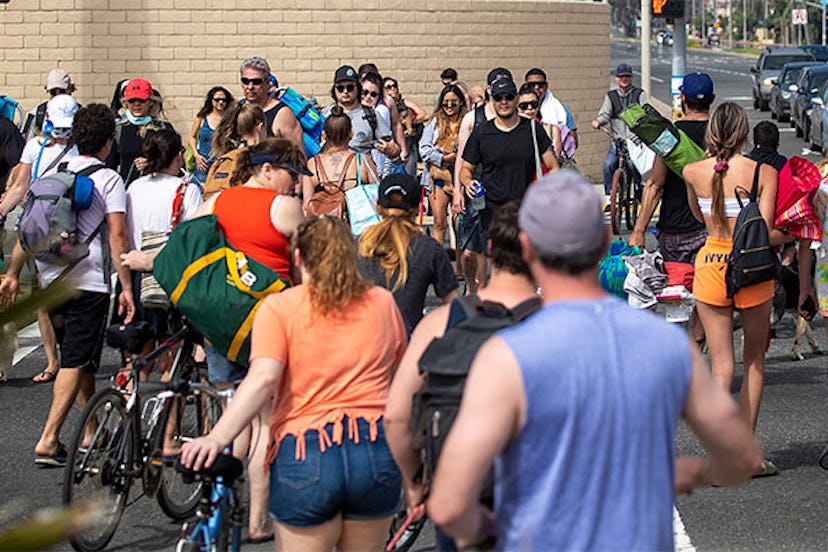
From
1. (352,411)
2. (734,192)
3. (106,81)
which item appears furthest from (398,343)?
(106,81)

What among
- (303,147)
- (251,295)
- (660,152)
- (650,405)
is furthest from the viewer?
(303,147)

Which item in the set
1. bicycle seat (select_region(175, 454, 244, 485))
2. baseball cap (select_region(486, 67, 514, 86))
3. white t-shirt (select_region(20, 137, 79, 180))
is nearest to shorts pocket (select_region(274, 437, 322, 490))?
bicycle seat (select_region(175, 454, 244, 485))

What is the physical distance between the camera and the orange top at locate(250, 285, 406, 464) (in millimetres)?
4637

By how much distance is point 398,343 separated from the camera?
4.83m

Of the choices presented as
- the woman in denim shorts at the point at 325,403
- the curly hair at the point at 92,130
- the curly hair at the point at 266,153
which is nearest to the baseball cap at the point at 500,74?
the curly hair at the point at 92,130

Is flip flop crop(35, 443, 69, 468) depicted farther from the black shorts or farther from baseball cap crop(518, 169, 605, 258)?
baseball cap crop(518, 169, 605, 258)

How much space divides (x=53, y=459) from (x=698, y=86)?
4.04 metres

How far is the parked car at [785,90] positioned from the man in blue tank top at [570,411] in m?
35.9

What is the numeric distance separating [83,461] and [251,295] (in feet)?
3.57

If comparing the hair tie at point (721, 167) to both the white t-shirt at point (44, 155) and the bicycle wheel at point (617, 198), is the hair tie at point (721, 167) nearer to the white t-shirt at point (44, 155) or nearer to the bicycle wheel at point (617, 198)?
the white t-shirt at point (44, 155)

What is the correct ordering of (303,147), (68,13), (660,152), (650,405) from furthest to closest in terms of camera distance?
(68,13) → (303,147) → (660,152) → (650,405)

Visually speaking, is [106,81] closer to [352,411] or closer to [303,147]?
[303,147]

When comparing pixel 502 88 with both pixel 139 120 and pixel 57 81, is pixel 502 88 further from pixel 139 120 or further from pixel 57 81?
pixel 57 81

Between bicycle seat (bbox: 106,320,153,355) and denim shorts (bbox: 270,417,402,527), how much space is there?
8.37 ft
